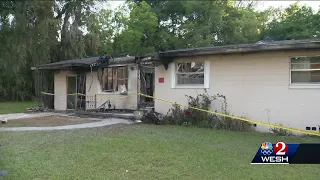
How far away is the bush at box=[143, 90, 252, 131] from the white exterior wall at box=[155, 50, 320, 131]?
0.25 m

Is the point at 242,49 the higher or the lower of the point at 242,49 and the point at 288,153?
the higher

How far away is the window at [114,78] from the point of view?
15.5m

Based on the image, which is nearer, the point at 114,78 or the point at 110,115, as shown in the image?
the point at 110,115

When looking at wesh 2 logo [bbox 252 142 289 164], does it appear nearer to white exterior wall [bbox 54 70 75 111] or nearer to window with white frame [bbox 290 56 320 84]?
window with white frame [bbox 290 56 320 84]

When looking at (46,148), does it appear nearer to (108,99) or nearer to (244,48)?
(244,48)

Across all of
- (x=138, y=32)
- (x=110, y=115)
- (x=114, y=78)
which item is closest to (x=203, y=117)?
(x=110, y=115)

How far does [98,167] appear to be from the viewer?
18.1 feet

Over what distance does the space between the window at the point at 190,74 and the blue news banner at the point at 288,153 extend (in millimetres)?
8414

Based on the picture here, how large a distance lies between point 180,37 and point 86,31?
434 inches

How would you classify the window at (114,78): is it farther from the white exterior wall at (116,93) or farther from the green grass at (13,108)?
the green grass at (13,108)

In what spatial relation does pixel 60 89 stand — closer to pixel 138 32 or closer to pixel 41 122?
pixel 41 122

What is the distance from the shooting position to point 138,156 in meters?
6.32

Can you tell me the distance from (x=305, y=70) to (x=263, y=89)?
1.49m

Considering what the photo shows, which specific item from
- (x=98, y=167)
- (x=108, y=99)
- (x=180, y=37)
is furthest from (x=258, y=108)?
(x=180, y=37)
